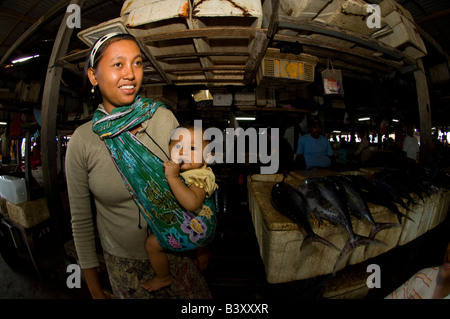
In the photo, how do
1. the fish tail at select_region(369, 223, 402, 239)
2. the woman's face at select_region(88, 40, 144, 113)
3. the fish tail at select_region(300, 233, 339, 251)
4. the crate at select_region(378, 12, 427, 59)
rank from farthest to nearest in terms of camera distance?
the crate at select_region(378, 12, 427, 59), the fish tail at select_region(369, 223, 402, 239), the fish tail at select_region(300, 233, 339, 251), the woman's face at select_region(88, 40, 144, 113)

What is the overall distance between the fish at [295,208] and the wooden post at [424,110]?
4829mm

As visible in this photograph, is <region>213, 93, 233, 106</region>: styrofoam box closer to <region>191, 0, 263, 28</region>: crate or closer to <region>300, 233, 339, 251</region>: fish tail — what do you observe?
<region>191, 0, 263, 28</region>: crate

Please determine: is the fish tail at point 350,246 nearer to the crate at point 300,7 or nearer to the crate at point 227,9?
the crate at point 227,9

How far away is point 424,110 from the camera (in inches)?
159

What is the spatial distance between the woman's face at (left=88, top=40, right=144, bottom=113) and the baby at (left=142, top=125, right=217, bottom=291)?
0.44 meters

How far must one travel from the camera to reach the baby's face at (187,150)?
1404mm

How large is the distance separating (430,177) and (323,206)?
2.91 meters

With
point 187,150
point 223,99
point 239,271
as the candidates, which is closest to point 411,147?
point 223,99

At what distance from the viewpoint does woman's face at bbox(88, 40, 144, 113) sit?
1.16 m

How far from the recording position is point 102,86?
3.92 feet

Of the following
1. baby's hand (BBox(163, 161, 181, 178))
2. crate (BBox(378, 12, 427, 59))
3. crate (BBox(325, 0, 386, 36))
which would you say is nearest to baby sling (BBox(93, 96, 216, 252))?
baby's hand (BBox(163, 161, 181, 178))

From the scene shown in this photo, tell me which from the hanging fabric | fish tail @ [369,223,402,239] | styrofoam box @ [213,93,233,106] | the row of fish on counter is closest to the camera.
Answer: the row of fish on counter

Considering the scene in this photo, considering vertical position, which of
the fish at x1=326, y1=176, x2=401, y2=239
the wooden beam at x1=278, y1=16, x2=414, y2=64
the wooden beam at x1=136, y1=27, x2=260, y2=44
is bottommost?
the fish at x1=326, y1=176, x2=401, y2=239

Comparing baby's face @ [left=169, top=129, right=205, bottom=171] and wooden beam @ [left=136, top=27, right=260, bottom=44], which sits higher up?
wooden beam @ [left=136, top=27, right=260, bottom=44]
